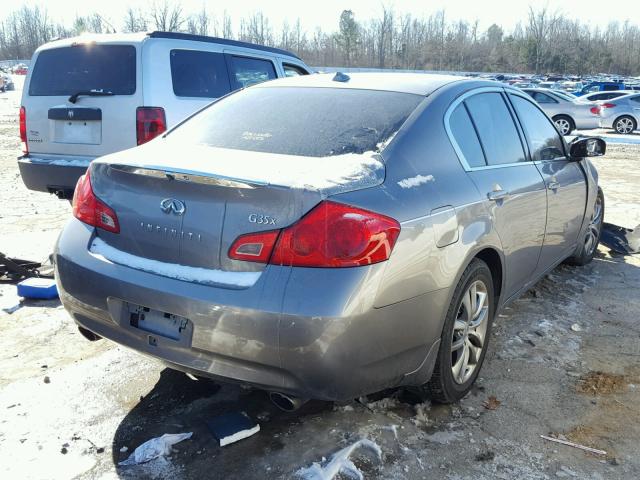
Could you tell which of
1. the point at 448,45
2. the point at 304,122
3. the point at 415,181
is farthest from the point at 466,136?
the point at 448,45

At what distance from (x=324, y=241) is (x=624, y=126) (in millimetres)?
22885

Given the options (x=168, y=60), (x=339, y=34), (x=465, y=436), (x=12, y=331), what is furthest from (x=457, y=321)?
(x=339, y=34)

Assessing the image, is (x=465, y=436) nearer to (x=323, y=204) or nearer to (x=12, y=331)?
(x=323, y=204)

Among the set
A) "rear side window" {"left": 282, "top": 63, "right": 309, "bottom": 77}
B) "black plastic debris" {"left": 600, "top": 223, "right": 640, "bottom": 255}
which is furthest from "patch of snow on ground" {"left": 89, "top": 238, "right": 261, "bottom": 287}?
"rear side window" {"left": 282, "top": 63, "right": 309, "bottom": 77}

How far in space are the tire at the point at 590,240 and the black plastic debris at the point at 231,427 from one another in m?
3.66

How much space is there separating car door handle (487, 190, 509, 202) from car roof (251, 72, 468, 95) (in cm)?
63

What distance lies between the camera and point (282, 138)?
2.92m

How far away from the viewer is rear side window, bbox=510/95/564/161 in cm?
401

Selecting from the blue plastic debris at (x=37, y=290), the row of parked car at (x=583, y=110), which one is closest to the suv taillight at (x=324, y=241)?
the blue plastic debris at (x=37, y=290)

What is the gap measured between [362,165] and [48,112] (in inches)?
174

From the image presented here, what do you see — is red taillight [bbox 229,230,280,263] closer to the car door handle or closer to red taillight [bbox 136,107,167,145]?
the car door handle

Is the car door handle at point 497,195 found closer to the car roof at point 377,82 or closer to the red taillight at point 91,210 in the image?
the car roof at point 377,82

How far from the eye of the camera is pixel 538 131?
420 cm

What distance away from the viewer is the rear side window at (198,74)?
574cm
